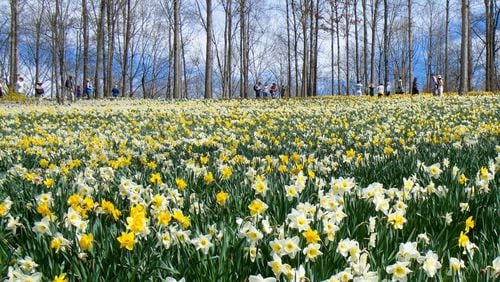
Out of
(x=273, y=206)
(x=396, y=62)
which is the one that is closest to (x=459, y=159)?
(x=273, y=206)

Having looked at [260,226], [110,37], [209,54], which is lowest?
[260,226]

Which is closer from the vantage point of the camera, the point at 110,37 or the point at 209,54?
the point at 209,54

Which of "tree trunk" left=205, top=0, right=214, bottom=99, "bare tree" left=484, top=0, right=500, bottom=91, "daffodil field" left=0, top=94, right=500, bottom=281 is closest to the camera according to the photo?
"daffodil field" left=0, top=94, right=500, bottom=281

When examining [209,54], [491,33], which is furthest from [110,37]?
[491,33]

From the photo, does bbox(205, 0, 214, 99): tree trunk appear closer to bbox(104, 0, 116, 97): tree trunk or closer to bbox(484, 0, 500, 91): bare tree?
bbox(104, 0, 116, 97): tree trunk

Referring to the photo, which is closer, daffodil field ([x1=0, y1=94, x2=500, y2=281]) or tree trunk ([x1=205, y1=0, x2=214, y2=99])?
daffodil field ([x1=0, y1=94, x2=500, y2=281])

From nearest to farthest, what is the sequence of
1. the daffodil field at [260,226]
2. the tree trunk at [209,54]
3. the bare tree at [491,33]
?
the daffodil field at [260,226], the tree trunk at [209,54], the bare tree at [491,33]

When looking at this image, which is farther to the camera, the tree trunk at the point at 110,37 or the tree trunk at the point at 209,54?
the tree trunk at the point at 110,37

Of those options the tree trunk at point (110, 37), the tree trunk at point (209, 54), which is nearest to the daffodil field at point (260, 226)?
the tree trunk at point (209, 54)

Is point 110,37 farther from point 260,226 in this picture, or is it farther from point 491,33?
point 260,226

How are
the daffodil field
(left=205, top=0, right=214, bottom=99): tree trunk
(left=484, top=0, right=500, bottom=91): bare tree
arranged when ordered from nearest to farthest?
the daffodil field → (left=205, top=0, right=214, bottom=99): tree trunk → (left=484, top=0, right=500, bottom=91): bare tree

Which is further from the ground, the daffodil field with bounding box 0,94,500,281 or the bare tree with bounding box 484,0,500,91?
the bare tree with bounding box 484,0,500,91

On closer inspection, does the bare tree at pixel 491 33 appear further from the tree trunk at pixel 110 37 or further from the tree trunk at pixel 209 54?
the tree trunk at pixel 110 37

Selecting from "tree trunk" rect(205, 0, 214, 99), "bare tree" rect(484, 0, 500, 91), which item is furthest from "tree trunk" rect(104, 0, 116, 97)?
"bare tree" rect(484, 0, 500, 91)
